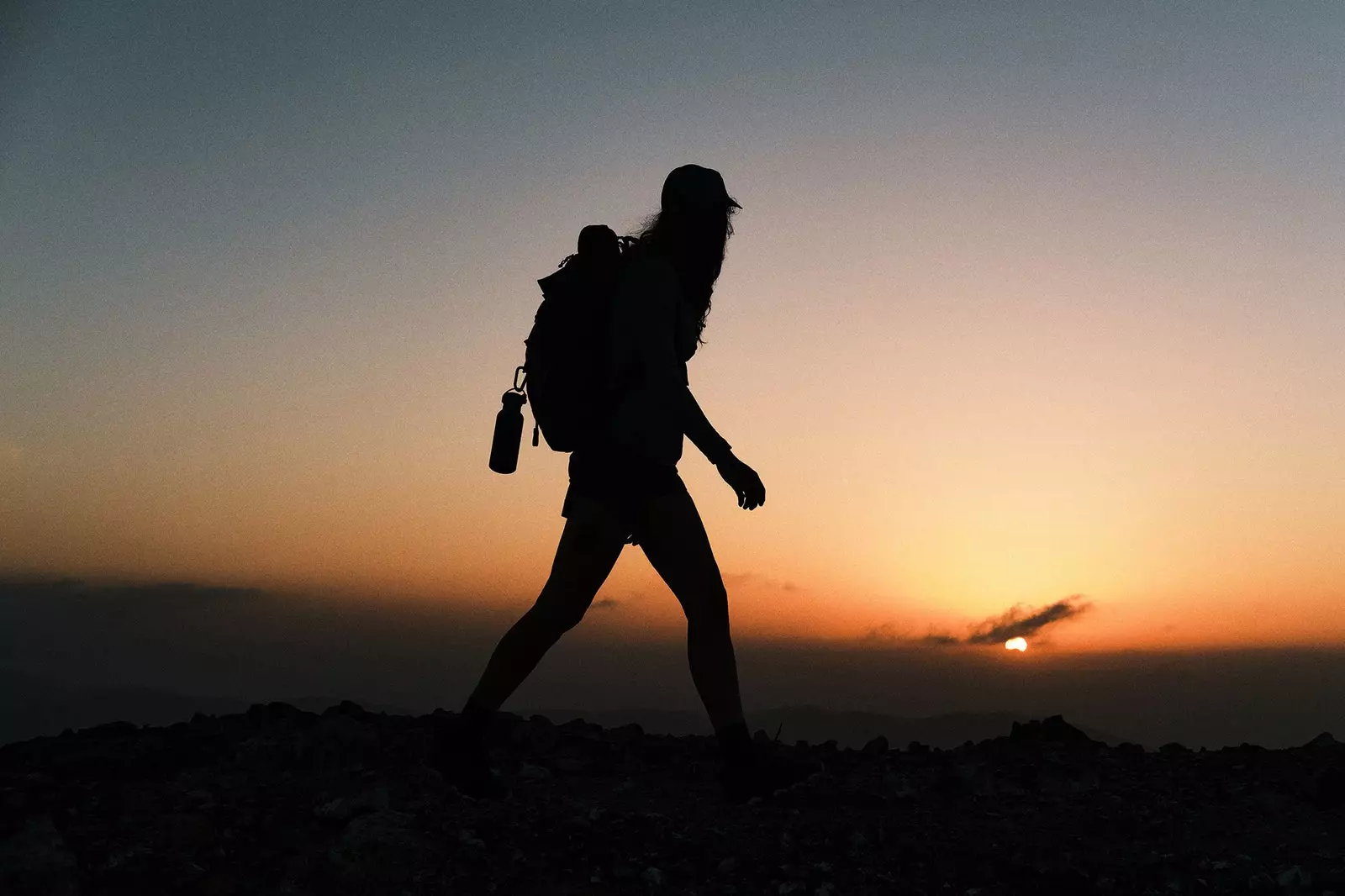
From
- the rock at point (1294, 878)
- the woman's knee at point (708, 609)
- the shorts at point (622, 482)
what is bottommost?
the rock at point (1294, 878)

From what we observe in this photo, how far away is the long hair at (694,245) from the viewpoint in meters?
5.55

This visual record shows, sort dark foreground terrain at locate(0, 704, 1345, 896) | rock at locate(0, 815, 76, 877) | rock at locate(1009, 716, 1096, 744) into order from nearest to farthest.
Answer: rock at locate(0, 815, 76, 877) → dark foreground terrain at locate(0, 704, 1345, 896) → rock at locate(1009, 716, 1096, 744)

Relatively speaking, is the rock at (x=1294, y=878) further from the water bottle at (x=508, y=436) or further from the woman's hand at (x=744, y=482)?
the water bottle at (x=508, y=436)

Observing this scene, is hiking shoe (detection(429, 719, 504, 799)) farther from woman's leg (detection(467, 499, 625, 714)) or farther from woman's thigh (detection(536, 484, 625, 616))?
woman's thigh (detection(536, 484, 625, 616))

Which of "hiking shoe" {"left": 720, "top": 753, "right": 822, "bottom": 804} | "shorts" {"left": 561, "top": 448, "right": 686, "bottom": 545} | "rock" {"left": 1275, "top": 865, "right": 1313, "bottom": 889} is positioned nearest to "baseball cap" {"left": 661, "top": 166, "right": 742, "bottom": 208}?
"shorts" {"left": 561, "top": 448, "right": 686, "bottom": 545}

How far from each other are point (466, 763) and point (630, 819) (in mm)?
845

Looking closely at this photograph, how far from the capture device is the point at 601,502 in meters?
5.38

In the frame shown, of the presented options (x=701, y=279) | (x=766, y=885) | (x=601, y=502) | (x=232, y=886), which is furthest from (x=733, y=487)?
(x=232, y=886)

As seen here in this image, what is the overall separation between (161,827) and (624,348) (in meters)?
2.78

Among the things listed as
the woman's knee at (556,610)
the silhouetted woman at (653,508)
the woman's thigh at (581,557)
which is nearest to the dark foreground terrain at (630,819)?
the silhouetted woman at (653,508)

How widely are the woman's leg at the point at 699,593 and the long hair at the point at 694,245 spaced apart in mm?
802

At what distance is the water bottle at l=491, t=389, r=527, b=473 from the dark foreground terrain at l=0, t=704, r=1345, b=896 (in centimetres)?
154

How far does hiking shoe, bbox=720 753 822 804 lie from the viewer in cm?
543

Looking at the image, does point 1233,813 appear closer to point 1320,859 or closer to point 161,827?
point 1320,859
